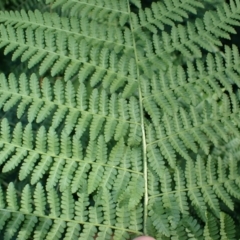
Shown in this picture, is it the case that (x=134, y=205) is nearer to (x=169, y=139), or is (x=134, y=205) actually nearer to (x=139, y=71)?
(x=169, y=139)

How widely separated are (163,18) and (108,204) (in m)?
0.97

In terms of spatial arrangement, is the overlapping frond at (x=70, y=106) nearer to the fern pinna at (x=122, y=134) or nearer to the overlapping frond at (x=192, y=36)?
the fern pinna at (x=122, y=134)

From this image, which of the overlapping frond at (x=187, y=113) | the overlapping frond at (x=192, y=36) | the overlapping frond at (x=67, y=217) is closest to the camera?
the overlapping frond at (x=67, y=217)

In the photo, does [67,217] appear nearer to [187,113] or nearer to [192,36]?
[187,113]

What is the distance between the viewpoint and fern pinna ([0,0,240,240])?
165 cm

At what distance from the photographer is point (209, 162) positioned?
170 centimetres

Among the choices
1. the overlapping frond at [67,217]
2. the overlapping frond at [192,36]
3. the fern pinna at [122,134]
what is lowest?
the overlapping frond at [67,217]

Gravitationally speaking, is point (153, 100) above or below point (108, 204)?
above

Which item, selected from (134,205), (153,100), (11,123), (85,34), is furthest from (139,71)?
(11,123)

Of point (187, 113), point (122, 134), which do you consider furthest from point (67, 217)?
point (187, 113)

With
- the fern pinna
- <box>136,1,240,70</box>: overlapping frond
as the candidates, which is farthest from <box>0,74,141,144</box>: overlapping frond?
<box>136,1,240,70</box>: overlapping frond

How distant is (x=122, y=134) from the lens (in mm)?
1770

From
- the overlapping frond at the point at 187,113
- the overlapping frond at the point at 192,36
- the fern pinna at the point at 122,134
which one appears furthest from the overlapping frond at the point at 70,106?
the overlapping frond at the point at 192,36

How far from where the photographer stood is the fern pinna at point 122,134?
165 centimetres
